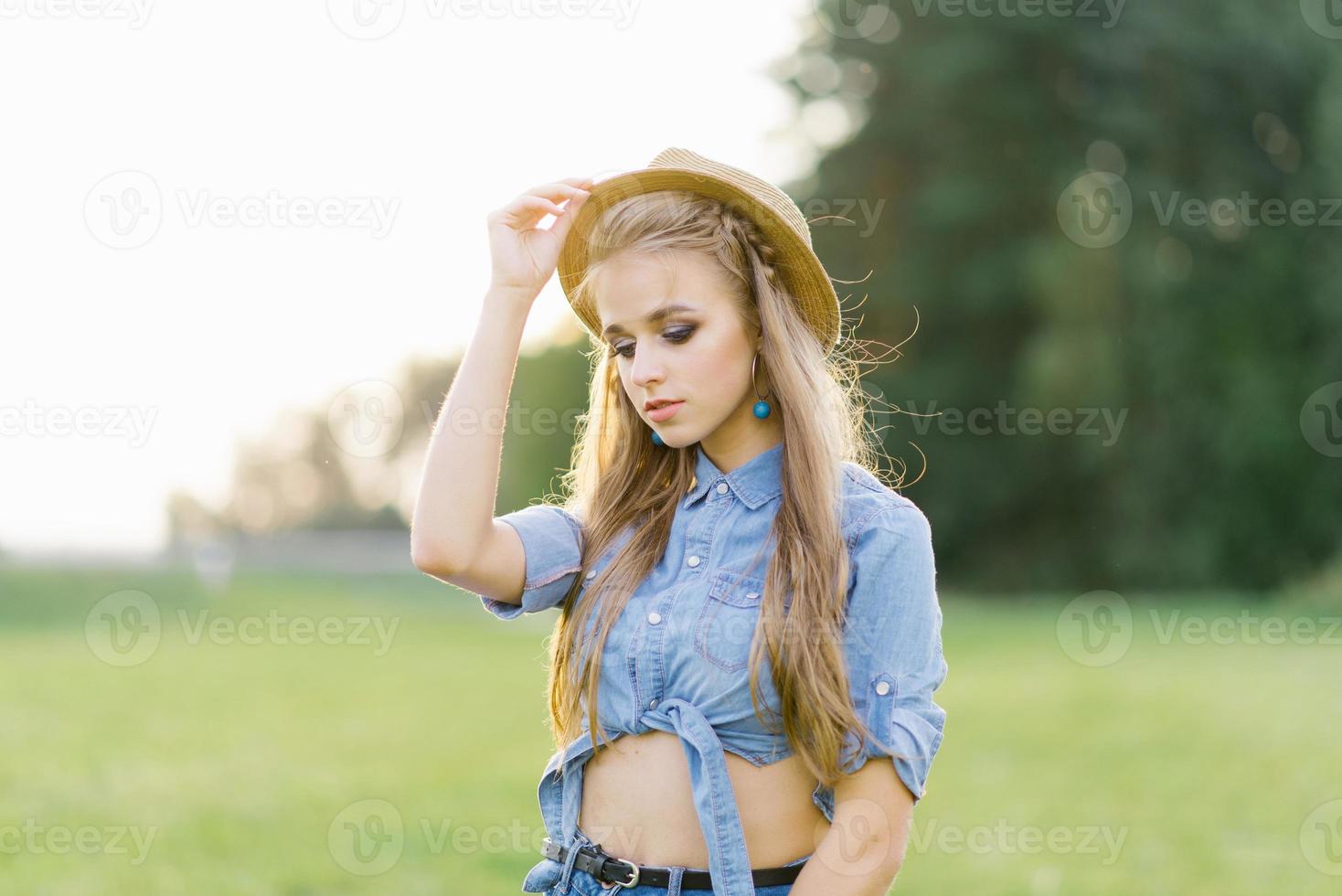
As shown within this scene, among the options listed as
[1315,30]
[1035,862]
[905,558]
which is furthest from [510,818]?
[1315,30]

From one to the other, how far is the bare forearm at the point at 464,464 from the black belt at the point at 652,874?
21.5 inches

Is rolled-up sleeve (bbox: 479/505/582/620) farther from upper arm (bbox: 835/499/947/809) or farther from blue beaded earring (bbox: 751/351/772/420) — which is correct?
upper arm (bbox: 835/499/947/809)

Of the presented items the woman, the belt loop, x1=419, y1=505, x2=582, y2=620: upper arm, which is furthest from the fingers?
the belt loop

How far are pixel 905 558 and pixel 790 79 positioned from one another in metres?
24.3

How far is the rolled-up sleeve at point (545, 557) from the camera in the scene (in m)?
2.34

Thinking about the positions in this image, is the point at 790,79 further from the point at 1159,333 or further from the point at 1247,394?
the point at 1247,394

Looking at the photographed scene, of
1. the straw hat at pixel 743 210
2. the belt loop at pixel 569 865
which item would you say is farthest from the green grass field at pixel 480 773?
the straw hat at pixel 743 210

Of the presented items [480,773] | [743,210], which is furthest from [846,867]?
[480,773]

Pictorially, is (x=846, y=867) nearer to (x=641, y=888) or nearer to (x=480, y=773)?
(x=641, y=888)

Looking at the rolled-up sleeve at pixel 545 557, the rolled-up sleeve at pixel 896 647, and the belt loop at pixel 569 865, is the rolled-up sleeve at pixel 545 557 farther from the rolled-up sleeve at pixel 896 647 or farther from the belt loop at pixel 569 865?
the rolled-up sleeve at pixel 896 647

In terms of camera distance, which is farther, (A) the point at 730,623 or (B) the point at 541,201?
(B) the point at 541,201

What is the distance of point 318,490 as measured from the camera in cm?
4694

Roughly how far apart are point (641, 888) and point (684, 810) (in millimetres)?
141

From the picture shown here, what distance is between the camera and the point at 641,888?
2.16 m
